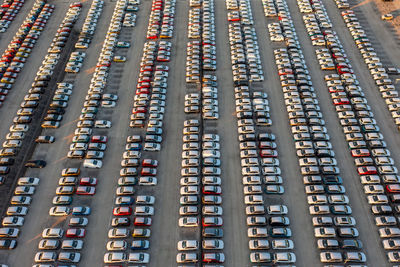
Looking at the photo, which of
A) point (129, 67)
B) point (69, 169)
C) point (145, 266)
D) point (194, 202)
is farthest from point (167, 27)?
point (145, 266)

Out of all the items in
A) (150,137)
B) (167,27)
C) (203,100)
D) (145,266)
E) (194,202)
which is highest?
(167,27)


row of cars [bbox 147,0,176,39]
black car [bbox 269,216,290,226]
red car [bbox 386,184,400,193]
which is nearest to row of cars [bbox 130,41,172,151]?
row of cars [bbox 147,0,176,39]

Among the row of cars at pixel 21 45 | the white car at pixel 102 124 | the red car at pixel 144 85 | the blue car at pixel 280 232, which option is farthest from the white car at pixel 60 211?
the blue car at pixel 280 232

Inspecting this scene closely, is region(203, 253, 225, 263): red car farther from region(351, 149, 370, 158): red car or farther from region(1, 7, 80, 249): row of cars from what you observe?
region(351, 149, 370, 158): red car

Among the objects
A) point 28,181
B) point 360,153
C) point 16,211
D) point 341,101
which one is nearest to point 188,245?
point 16,211

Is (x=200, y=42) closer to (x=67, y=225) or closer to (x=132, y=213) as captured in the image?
(x=132, y=213)

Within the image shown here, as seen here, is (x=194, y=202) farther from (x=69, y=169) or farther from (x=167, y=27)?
(x=167, y=27)

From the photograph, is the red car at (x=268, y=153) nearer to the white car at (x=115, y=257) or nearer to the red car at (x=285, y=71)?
the red car at (x=285, y=71)
